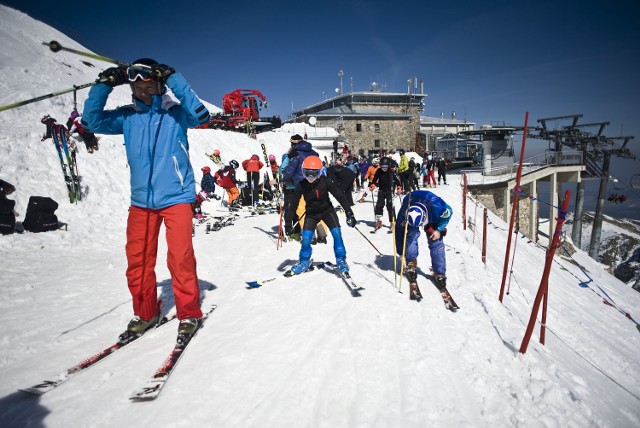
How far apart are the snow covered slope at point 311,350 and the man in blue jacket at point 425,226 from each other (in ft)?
1.12

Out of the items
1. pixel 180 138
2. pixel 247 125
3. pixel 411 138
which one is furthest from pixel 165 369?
pixel 411 138

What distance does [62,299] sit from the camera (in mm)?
4508

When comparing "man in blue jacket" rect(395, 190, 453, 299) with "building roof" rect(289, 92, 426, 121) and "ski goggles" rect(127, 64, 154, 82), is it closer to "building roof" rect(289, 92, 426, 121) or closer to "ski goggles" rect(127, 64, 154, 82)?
"ski goggles" rect(127, 64, 154, 82)

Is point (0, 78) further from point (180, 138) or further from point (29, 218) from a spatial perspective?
point (180, 138)

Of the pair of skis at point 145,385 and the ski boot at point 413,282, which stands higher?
the pair of skis at point 145,385

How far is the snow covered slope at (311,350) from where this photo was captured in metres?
2.34

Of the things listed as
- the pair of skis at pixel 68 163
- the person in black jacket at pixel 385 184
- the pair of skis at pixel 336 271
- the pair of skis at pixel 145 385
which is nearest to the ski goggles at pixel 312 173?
the pair of skis at pixel 336 271

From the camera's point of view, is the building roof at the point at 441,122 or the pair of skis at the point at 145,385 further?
the building roof at the point at 441,122

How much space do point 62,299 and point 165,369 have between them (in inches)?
122

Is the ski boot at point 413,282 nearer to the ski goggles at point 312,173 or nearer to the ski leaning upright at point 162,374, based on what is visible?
the ski goggles at point 312,173

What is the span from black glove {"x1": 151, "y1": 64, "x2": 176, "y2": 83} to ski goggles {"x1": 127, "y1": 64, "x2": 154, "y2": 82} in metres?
0.05

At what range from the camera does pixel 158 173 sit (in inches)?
121

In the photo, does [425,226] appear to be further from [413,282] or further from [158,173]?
[158,173]

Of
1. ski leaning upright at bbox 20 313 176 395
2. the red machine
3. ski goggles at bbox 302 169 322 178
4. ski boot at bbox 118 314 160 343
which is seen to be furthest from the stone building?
ski leaning upright at bbox 20 313 176 395
